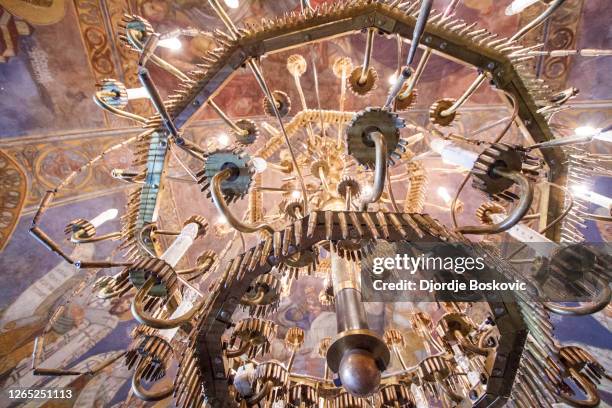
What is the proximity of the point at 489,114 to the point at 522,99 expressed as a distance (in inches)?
189

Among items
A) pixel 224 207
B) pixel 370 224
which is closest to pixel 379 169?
pixel 370 224

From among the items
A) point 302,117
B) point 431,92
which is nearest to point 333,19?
point 302,117

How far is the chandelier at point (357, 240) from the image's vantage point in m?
1.06

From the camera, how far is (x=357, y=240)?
114 centimetres

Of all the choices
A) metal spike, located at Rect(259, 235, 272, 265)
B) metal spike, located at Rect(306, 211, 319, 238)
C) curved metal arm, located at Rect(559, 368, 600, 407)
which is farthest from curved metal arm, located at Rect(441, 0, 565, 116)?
curved metal arm, located at Rect(559, 368, 600, 407)

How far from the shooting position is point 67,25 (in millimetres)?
4266

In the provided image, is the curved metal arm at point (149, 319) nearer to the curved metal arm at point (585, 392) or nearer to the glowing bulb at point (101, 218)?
the glowing bulb at point (101, 218)

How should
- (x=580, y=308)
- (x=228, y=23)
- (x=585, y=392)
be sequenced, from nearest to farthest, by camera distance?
1. (x=580, y=308)
2. (x=585, y=392)
3. (x=228, y=23)

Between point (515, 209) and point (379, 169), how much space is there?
0.50 m

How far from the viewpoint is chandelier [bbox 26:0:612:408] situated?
106cm

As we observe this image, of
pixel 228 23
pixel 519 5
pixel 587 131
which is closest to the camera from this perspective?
pixel 519 5

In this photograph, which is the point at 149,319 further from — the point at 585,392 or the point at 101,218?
the point at 585,392

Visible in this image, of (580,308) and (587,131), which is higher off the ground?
(587,131)

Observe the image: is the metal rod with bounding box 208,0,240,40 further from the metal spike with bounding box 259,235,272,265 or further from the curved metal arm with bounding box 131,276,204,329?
the curved metal arm with bounding box 131,276,204,329
